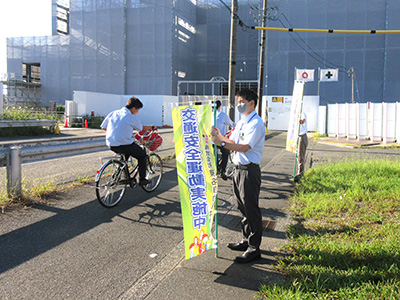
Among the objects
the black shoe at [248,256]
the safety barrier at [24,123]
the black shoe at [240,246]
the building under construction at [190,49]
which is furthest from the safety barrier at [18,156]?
the building under construction at [190,49]

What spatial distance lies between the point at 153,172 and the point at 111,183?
1442 millimetres

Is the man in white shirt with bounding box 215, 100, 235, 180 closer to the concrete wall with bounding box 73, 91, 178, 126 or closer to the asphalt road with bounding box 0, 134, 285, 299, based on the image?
the asphalt road with bounding box 0, 134, 285, 299

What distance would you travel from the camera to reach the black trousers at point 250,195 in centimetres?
399

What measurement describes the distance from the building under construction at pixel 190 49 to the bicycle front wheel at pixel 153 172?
86.2 feet

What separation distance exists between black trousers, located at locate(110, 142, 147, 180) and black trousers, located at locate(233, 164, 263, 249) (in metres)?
2.81

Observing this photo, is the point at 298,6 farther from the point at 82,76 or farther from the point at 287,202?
the point at 287,202

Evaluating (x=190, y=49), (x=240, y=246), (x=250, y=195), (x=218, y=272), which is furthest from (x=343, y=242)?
(x=190, y=49)

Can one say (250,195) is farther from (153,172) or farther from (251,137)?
(153,172)

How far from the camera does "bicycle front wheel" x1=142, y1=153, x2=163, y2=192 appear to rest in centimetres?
720

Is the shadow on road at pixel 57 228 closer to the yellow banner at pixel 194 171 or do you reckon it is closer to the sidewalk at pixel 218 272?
the sidewalk at pixel 218 272

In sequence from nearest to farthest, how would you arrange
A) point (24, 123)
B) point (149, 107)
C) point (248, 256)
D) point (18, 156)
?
point (248, 256) → point (18, 156) → point (24, 123) → point (149, 107)

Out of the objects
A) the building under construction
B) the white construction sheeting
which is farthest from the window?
the white construction sheeting

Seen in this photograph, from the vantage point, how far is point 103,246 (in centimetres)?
444

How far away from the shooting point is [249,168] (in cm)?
402
